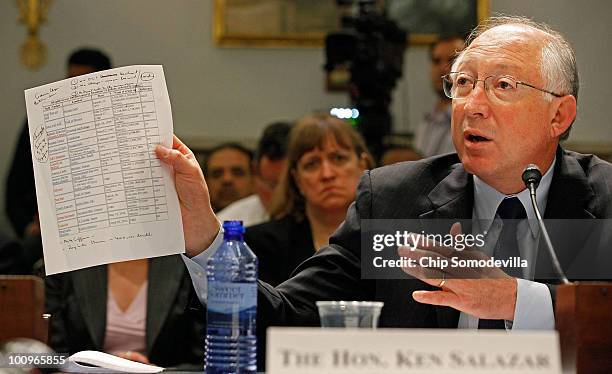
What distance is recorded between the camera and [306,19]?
22.4ft

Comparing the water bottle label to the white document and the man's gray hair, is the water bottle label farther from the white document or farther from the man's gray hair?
the man's gray hair

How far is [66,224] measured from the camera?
1.99 meters

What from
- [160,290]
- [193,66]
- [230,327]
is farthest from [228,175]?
[230,327]

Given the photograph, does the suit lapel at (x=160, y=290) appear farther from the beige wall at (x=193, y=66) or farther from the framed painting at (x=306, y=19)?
the framed painting at (x=306, y=19)

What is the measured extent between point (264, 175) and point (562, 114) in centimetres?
239

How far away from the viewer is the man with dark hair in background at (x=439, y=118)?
228 inches

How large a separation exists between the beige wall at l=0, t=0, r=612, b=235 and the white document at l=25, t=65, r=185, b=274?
189 inches

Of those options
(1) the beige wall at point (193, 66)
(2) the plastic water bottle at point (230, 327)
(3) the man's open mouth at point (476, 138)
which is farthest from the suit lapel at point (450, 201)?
(1) the beige wall at point (193, 66)

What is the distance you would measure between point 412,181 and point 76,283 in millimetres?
1643

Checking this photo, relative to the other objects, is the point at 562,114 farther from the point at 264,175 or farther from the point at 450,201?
the point at 264,175

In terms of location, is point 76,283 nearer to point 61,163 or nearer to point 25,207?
point 61,163

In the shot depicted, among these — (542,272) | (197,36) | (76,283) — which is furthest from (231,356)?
(197,36)

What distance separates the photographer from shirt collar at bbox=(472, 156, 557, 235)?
2498 millimetres

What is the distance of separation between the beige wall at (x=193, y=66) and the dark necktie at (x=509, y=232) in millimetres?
4334
